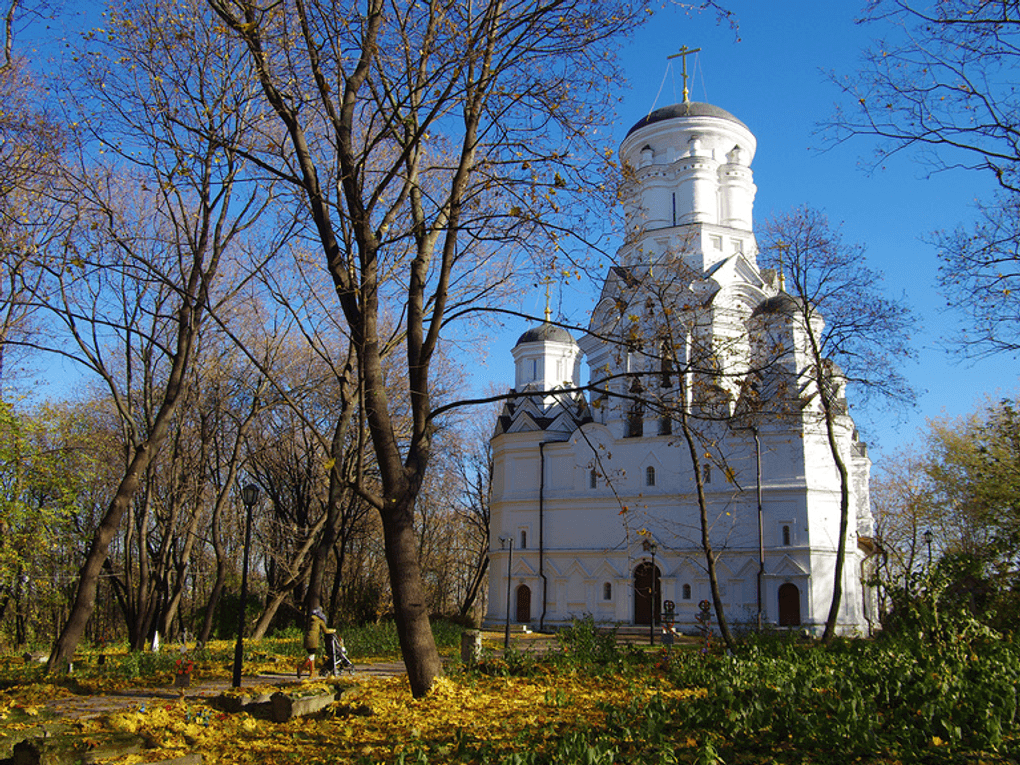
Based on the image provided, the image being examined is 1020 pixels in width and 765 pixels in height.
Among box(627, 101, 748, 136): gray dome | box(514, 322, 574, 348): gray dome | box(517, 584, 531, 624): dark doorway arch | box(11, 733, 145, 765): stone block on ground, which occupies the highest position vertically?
box(627, 101, 748, 136): gray dome

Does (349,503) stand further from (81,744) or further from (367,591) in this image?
(81,744)

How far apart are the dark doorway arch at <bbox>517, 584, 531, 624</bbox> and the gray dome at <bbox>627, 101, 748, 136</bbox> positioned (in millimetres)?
23940

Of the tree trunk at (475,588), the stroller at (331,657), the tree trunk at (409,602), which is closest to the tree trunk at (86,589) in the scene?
the stroller at (331,657)

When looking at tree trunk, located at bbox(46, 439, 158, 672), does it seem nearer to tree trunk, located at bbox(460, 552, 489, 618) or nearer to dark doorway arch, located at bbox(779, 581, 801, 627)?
dark doorway arch, located at bbox(779, 581, 801, 627)

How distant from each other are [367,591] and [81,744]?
28944mm

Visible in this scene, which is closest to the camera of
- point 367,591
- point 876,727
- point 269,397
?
point 876,727

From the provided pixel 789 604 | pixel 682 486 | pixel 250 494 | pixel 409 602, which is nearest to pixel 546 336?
pixel 682 486

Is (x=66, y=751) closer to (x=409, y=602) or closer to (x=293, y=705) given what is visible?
(x=293, y=705)

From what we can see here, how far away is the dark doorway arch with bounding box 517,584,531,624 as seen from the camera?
119ft

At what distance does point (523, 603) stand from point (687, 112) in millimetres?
25551

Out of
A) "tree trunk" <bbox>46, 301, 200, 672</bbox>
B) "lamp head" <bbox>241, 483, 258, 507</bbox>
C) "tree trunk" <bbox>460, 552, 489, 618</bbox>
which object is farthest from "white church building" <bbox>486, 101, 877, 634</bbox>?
"tree trunk" <bbox>46, 301, 200, 672</bbox>

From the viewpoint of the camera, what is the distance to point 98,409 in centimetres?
2958

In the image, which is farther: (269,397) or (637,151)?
(637,151)

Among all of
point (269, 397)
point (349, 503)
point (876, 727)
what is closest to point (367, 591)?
point (349, 503)
